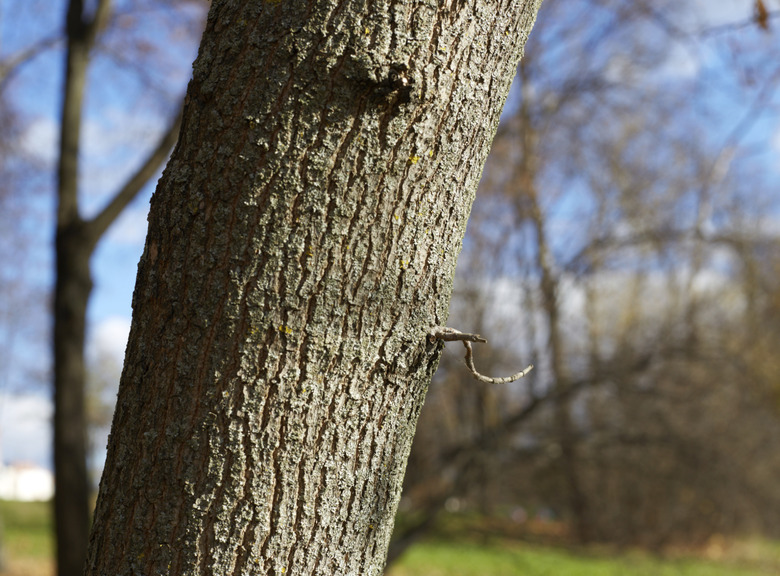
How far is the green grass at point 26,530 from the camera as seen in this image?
34.5ft

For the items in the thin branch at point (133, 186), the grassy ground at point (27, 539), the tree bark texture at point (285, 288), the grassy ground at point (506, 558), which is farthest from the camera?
the grassy ground at point (506, 558)

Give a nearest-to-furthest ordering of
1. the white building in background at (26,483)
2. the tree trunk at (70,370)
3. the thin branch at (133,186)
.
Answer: the tree trunk at (70,370) → the thin branch at (133,186) → the white building in background at (26,483)

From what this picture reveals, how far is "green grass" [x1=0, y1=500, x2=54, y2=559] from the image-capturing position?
10526mm

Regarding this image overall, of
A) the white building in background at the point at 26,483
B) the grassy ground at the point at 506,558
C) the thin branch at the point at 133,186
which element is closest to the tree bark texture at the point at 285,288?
the thin branch at the point at 133,186

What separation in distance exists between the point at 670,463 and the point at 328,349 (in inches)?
504

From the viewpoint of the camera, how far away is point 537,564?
34.2 feet

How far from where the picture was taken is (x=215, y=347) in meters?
1.15

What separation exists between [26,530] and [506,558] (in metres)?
8.45

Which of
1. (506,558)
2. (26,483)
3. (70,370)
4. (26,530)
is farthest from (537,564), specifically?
(26,483)

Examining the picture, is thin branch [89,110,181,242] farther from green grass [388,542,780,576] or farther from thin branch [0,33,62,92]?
green grass [388,542,780,576]

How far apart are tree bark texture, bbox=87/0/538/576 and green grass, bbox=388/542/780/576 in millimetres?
8161

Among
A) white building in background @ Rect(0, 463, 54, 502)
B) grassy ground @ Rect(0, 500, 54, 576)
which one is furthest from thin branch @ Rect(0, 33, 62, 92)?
white building in background @ Rect(0, 463, 54, 502)

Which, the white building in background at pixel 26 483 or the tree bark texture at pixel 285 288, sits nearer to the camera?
the tree bark texture at pixel 285 288

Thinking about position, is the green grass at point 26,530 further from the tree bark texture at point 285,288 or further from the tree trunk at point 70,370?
the tree bark texture at point 285,288
